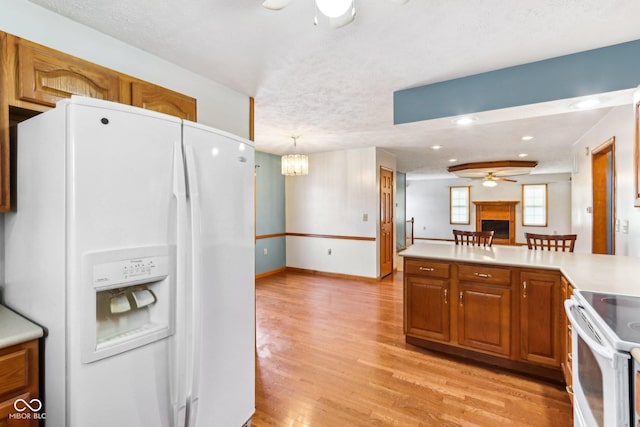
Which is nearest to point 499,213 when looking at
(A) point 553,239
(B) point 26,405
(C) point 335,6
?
(A) point 553,239

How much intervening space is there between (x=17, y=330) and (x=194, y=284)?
2.12 feet

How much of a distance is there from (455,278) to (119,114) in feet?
8.47

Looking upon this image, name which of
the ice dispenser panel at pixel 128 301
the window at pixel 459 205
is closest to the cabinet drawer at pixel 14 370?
the ice dispenser panel at pixel 128 301

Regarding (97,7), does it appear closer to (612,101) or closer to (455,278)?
(455,278)

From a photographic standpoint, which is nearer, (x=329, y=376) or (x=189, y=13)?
(x=189, y=13)

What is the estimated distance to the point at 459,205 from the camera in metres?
10.8

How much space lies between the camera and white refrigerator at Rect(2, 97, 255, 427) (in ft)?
3.52

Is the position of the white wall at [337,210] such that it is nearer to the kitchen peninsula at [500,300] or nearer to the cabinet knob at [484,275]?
the kitchen peninsula at [500,300]

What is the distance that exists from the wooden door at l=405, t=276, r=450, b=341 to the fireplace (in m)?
8.81

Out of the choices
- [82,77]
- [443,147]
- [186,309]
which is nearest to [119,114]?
[82,77]

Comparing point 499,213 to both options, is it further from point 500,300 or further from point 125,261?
point 125,261

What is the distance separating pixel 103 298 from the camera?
3.99 feet

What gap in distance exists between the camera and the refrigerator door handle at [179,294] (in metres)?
1.28

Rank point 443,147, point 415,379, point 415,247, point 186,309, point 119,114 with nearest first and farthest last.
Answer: point 119,114 < point 186,309 < point 415,379 < point 415,247 < point 443,147
